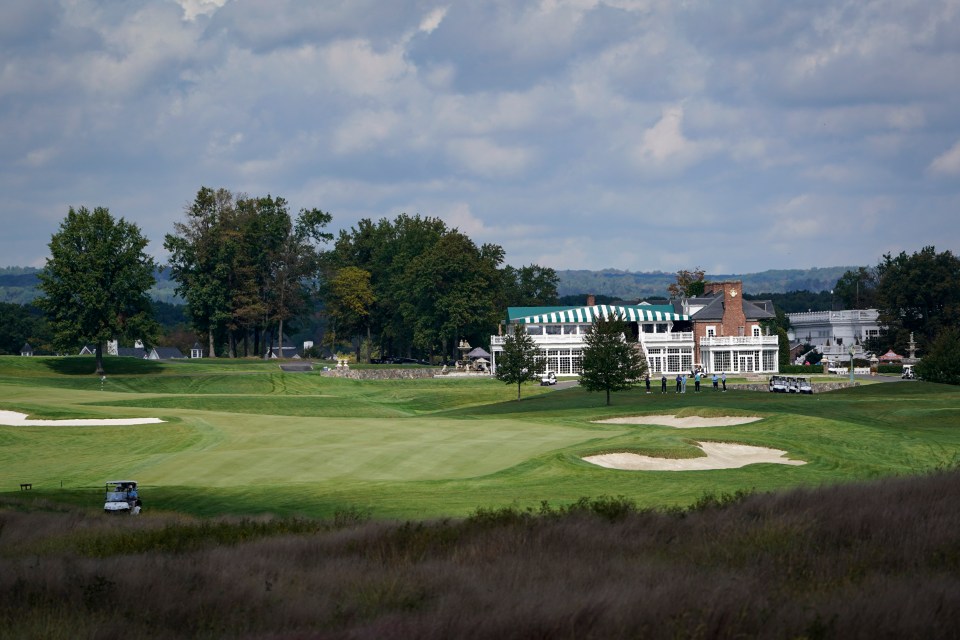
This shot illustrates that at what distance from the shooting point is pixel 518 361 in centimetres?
7556

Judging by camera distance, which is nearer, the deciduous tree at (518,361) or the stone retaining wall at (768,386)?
the deciduous tree at (518,361)

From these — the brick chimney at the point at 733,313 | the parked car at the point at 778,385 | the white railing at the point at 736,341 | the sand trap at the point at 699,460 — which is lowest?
the sand trap at the point at 699,460

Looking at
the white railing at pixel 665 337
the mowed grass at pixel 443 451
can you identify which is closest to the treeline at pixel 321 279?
the white railing at pixel 665 337

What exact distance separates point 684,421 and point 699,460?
1542 centimetres

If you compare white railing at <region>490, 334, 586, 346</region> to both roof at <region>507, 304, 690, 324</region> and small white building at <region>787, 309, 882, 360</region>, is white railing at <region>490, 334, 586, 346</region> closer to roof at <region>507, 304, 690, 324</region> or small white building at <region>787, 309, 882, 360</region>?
roof at <region>507, 304, 690, 324</region>

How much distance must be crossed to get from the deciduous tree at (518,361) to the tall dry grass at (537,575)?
58.4 meters

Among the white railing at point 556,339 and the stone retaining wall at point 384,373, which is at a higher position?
the white railing at point 556,339

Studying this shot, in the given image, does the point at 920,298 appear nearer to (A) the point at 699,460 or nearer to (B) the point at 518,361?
(B) the point at 518,361

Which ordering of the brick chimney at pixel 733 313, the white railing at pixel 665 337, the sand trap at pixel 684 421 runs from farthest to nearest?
the brick chimney at pixel 733 313 → the white railing at pixel 665 337 → the sand trap at pixel 684 421

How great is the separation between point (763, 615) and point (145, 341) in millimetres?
91816

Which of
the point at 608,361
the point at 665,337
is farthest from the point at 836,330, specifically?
the point at 608,361

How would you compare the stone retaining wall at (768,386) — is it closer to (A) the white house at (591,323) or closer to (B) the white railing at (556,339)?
(A) the white house at (591,323)

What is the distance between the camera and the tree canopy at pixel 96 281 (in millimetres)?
92000

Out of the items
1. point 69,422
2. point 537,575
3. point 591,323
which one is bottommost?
point 69,422
